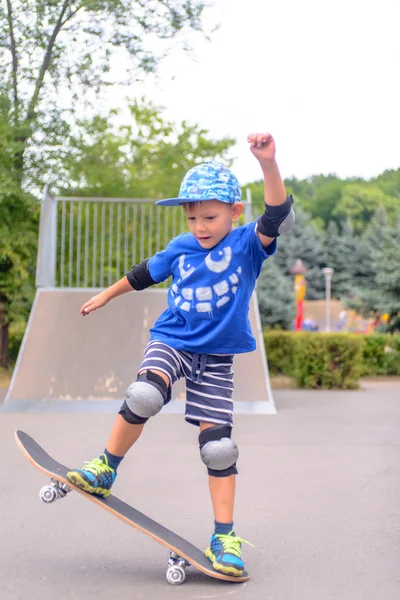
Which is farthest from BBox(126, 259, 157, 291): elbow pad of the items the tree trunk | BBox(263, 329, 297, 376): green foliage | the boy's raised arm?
BBox(263, 329, 297, 376): green foliage

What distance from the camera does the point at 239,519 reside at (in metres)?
4.20

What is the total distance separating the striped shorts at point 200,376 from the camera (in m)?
3.37

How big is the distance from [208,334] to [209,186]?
1.93ft

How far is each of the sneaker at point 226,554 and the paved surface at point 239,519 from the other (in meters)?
0.07

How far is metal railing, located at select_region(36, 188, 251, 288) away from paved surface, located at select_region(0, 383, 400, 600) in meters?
3.82

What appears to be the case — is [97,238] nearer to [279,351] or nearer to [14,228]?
[14,228]

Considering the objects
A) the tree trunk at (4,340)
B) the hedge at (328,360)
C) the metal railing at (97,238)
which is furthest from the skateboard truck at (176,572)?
the tree trunk at (4,340)

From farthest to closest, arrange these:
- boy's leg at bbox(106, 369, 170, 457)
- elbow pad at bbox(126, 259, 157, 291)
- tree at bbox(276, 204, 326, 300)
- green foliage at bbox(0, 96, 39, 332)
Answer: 1. tree at bbox(276, 204, 326, 300)
2. green foliage at bbox(0, 96, 39, 332)
3. elbow pad at bbox(126, 259, 157, 291)
4. boy's leg at bbox(106, 369, 170, 457)

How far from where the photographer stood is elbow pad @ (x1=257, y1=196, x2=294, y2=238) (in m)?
3.18

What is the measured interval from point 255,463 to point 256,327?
4195 millimetres

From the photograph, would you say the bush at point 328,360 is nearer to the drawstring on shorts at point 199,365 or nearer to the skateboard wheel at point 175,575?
the drawstring on shorts at point 199,365

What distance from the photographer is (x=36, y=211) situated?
12992 millimetres

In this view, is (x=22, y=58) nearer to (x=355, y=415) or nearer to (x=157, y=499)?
(x=355, y=415)

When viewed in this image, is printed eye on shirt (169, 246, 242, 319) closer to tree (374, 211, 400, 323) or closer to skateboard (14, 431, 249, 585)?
skateboard (14, 431, 249, 585)
